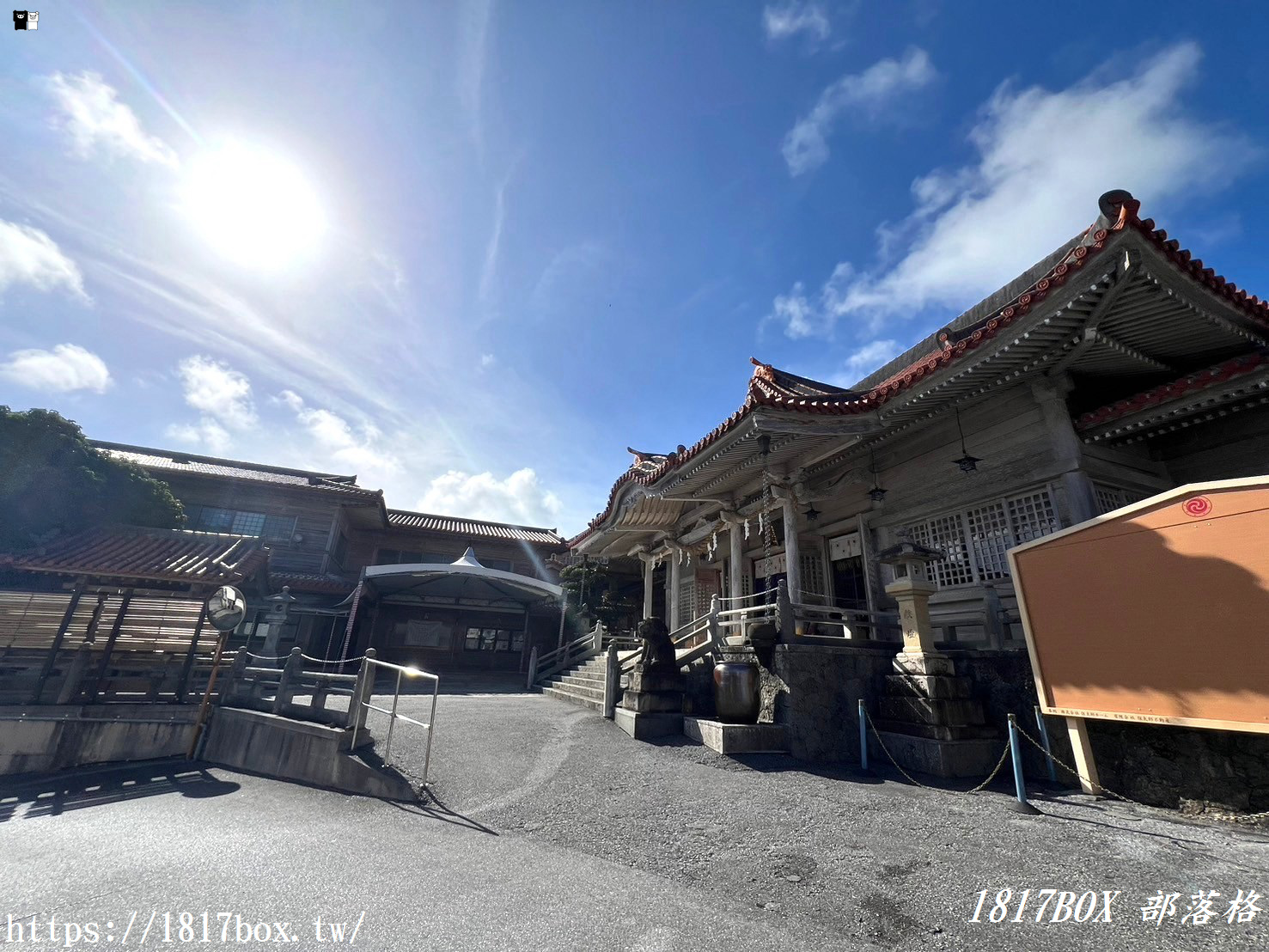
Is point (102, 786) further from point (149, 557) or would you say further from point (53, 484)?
point (53, 484)

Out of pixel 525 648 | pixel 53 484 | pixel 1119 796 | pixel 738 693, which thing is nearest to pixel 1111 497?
pixel 1119 796

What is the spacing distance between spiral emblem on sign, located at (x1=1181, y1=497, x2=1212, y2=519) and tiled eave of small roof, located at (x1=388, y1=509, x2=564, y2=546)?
819 inches

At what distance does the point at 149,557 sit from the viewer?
8.66m

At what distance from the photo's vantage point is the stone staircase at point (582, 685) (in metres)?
10.5

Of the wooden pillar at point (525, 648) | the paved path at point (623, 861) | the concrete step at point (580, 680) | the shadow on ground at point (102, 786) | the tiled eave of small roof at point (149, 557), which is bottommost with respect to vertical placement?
the shadow on ground at point (102, 786)

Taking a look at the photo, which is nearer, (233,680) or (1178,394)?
(1178,394)

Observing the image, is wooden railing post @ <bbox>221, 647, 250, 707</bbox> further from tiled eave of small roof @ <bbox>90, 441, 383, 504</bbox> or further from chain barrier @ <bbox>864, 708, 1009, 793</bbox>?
tiled eave of small roof @ <bbox>90, 441, 383, 504</bbox>

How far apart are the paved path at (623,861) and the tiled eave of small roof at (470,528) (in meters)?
16.0

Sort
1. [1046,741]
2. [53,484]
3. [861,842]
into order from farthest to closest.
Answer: [53,484]
[1046,741]
[861,842]

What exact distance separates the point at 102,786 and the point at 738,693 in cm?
839

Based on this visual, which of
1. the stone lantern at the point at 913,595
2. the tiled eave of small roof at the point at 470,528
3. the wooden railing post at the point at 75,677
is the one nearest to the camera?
the stone lantern at the point at 913,595

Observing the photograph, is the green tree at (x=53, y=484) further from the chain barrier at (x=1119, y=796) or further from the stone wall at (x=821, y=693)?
the chain barrier at (x=1119, y=796)

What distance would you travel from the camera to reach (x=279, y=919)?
306 centimetres

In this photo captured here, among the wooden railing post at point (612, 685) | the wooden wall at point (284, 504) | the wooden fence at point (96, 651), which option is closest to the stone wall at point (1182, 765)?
the wooden railing post at point (612, 685)
